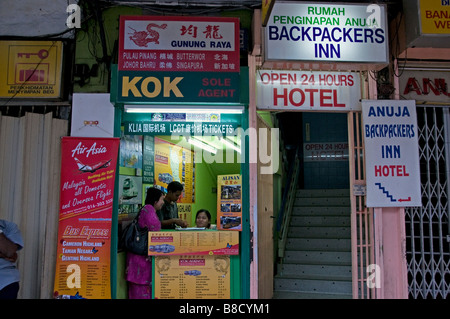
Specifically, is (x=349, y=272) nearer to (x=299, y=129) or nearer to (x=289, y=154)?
(x=289, y=154)

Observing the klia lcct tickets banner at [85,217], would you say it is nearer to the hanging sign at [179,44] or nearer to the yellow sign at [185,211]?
the hanging sign at [179,44]

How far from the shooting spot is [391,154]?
16.0 ft

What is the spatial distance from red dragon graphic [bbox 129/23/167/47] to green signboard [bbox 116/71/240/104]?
0.37 m

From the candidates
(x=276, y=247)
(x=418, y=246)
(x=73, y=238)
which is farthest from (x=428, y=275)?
(x=73, y=238)

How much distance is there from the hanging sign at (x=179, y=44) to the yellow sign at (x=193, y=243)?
6.31 ft

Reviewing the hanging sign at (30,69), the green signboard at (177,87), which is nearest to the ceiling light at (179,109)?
the green signboard at (177,87)

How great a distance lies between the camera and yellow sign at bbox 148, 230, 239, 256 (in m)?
4.64

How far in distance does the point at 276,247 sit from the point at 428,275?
92.4 inches

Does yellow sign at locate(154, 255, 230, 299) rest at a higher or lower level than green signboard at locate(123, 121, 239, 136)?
lower

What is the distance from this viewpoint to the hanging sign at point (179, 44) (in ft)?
15.5

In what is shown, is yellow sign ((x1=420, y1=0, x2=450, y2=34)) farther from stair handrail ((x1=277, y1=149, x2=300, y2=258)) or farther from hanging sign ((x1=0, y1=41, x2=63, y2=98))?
hanging sign ((x1=0, y1=41, x2=63, y2=98))

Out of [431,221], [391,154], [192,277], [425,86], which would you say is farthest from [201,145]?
[431,221]

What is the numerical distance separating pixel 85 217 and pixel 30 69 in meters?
1.96

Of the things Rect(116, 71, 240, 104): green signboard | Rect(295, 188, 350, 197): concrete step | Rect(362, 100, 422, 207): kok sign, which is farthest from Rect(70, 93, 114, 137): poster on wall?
Rect(295, 188, 350, 197): concrete step
